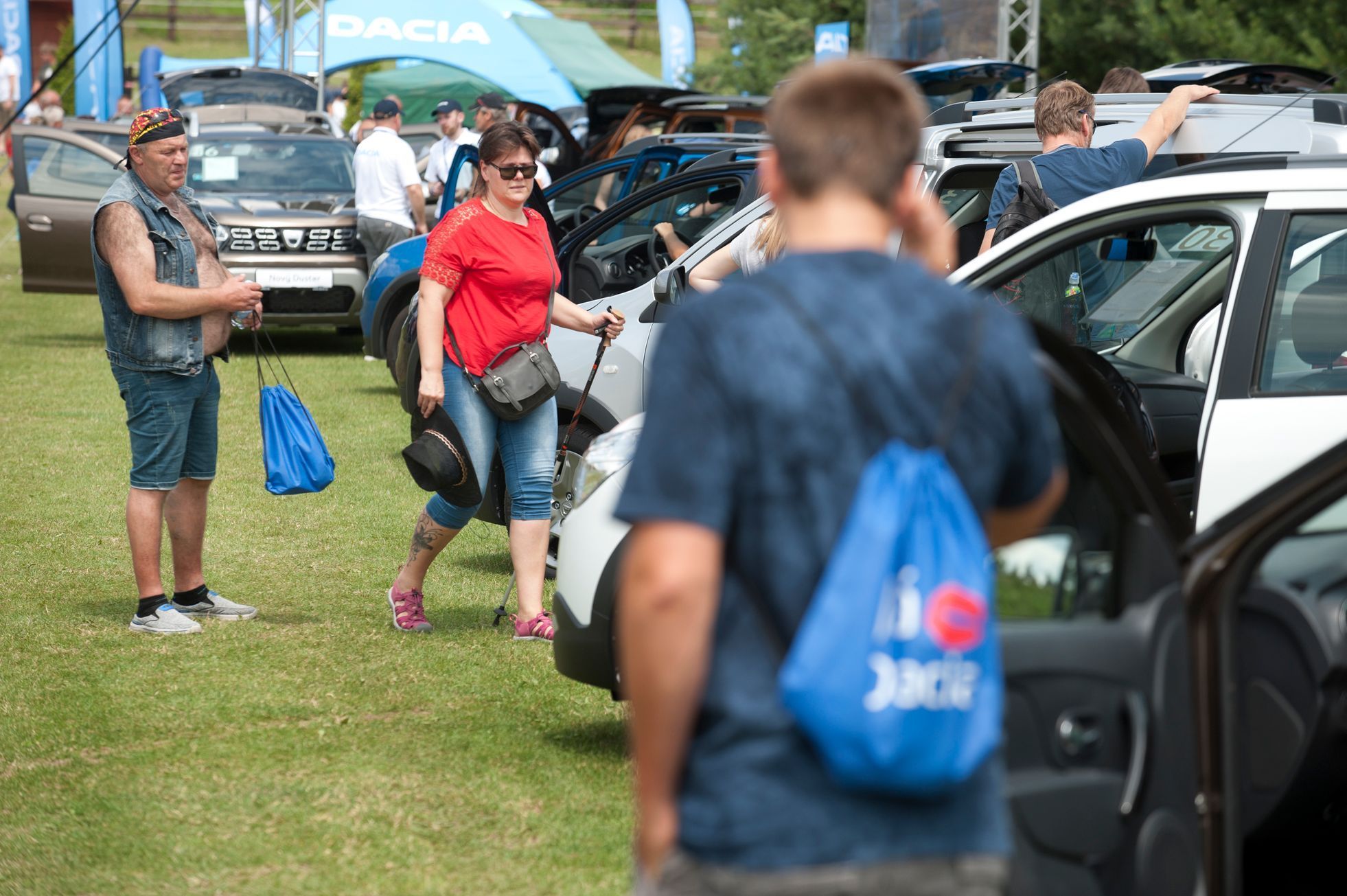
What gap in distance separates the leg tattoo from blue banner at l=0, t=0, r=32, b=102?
1261 inches

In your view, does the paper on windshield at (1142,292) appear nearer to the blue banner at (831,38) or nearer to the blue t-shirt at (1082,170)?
the blue t-shirt at (1082,170)

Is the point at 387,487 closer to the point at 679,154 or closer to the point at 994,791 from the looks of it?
the point at 679,154

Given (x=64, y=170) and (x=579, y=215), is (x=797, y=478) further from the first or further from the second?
(x=64, y=170)

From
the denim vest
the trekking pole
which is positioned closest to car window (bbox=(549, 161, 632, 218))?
the trekking pole

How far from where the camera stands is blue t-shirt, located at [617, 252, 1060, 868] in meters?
1.72

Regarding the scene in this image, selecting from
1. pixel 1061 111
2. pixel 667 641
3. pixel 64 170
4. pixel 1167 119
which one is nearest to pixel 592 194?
pixel 64 170

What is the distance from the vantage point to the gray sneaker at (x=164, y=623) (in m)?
5.84

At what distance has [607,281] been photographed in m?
8.90

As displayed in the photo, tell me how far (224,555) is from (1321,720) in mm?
5438

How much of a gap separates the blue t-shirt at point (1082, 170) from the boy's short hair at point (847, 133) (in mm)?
4237

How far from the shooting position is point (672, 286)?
6.17m

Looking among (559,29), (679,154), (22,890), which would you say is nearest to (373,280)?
(679,154)

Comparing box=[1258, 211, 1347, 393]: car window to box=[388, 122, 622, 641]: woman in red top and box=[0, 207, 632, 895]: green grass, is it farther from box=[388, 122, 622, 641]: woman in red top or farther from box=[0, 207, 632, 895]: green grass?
box=[388, 122, 622, 641]: woman in red top

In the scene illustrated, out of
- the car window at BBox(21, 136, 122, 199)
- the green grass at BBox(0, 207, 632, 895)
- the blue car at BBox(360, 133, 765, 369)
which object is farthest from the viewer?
the car window at BBox(21, 136, 122, 199)
